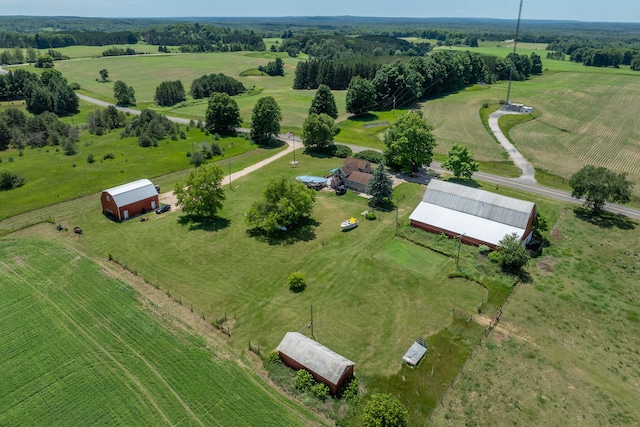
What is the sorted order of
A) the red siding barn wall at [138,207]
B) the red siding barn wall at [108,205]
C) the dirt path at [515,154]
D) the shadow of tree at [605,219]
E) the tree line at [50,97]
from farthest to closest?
the tree line at [50,97], the dirt path at [515,154], the red siding barn wall at [138,207], the red siding barn wall at [108,205], the shadow of tree at [605,219]

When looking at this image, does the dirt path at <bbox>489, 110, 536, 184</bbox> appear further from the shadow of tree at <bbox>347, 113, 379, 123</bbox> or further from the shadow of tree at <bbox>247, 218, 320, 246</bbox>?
the shadow of tree at <bbox>247, 218, 320, 246</bbox>

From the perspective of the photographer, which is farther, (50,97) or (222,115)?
(50,97)

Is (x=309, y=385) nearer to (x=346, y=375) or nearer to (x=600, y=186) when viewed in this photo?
(x=346, y=375)

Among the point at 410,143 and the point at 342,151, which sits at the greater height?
the point at 410,143

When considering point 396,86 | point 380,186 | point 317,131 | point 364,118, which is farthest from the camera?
point 396,86

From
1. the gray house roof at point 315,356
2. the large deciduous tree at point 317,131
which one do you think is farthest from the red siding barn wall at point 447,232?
the large deciduous tree at point 317,131

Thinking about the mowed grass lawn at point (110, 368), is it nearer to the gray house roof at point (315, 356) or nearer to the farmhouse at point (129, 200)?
the gray house roof at point (315, 356)

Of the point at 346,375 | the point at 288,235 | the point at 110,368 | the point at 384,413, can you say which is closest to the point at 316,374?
the point at 346,375

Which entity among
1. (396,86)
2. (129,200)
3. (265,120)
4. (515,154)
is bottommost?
(515,154)
